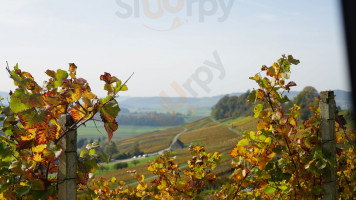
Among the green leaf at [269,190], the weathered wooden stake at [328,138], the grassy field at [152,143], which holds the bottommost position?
the grassy field at [152,143]

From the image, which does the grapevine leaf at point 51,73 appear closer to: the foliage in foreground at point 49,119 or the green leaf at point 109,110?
the foliage in foreground at point 49,119

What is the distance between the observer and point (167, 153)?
3209mm

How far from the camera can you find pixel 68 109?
180 cm

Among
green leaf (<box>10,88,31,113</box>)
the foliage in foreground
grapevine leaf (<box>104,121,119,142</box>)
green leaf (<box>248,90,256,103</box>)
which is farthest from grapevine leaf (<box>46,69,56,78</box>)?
green leaf (<box>248,90,256,103</box>)

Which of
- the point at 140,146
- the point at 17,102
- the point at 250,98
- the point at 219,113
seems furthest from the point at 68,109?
the point at 140,146

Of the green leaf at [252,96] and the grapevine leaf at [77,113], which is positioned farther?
the green leaf at [252,96]

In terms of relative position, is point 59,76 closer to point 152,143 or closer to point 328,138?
point 328,138

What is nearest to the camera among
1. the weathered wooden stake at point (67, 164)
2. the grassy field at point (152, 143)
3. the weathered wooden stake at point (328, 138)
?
the weathered wooden stake at point (67, 164)

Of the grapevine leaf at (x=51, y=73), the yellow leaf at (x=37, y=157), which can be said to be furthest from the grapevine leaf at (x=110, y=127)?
the grapevine leaf at (x=51, y=73)

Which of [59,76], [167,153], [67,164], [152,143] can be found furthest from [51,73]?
[152,143]

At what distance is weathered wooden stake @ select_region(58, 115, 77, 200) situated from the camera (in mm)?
1554

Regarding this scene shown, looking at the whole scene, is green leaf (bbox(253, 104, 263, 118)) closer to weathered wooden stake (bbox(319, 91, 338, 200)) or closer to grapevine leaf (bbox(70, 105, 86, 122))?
weathered wooden stake (bbox(319, 91, 338, 200))

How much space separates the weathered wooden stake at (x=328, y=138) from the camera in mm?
2643

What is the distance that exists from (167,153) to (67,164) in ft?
5.59
